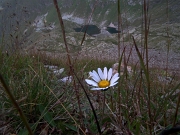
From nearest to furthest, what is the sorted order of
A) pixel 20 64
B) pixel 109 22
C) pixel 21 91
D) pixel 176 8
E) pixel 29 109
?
pixel 29 109, pixel 21 91, pixel 20 64, pixel 176 8, pixel 109 22

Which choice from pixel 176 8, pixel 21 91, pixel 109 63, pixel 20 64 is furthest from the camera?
pixel 176 8

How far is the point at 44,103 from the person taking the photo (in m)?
1.71

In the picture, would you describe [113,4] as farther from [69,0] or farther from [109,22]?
[69,0]

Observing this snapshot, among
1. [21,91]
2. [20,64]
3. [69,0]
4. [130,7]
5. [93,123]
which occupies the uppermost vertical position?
[69,0]

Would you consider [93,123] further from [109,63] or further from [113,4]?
[113,4]

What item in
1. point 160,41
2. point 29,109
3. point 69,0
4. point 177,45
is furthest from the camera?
point 69,0

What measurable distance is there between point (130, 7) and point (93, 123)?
127476mm

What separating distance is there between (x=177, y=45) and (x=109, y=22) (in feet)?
216

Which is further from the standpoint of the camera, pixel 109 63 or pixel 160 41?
pixel 160 41

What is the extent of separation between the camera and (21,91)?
177cm

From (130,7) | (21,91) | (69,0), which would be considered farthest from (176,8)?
(21,91)

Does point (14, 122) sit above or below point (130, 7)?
below

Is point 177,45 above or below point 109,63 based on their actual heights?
above

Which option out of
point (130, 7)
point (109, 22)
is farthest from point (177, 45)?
point (130, 7)
